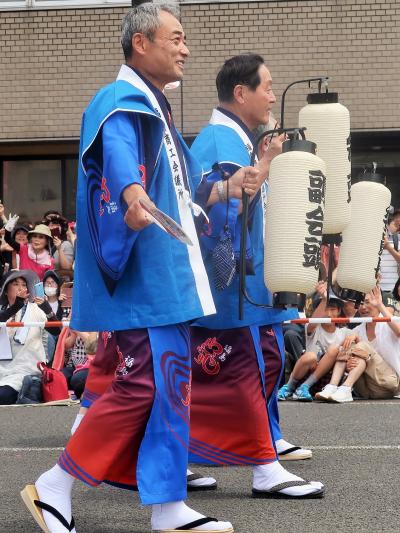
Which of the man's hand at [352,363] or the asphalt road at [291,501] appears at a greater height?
the man's hand at [352,363]

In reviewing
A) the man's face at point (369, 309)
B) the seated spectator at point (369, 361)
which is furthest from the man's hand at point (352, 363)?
the man's face at point (369, 309)

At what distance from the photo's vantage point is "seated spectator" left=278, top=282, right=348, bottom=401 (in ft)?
34.1

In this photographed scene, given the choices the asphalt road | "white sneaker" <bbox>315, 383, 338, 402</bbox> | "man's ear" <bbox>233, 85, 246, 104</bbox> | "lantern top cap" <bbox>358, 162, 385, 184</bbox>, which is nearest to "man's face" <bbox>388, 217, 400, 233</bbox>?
"white sneaker" <bbox>315, 383, 338, 402</bbox>

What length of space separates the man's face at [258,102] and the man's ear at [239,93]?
1 centimetres

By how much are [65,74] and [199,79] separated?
186 centimetres

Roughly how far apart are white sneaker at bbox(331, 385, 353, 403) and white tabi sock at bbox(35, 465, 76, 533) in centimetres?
590

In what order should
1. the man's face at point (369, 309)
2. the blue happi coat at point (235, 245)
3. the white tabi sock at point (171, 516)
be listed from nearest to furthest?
the white tabi sock at point (171, 516)
the blue happi coat at point (235, 245)
the man's face at point (369, 309)

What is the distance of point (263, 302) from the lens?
5.39m

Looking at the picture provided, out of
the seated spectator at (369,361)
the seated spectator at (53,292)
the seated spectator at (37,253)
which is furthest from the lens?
the seated spectator at (37,253)

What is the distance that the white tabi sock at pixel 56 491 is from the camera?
13.8 feet

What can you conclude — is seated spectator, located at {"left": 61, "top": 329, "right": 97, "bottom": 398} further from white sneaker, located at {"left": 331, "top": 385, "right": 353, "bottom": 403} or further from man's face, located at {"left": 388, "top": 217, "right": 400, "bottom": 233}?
man's face, located at {"left": 388, "top": 217, "right": 400, "bottom": 233}

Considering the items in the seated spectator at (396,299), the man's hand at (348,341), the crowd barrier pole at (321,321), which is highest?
the seated spectator at (396,299)

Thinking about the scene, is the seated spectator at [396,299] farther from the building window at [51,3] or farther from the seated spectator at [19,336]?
the building window at [51,3]

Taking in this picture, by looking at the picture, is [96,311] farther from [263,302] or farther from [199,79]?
[199,79]
